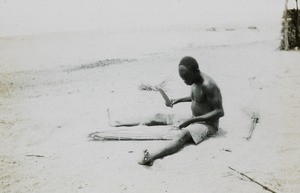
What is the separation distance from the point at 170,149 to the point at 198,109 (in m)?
0.85

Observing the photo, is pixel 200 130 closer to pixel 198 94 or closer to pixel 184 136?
pixel 184 136

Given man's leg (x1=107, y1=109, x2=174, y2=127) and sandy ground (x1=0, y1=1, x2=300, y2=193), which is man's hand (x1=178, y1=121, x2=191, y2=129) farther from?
man's leg (x1=107, y1=109, x2=174, y2=127)

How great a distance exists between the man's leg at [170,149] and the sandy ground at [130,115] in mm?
83

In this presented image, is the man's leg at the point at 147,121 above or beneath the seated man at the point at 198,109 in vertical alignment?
beneath

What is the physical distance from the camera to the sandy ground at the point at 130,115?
167 inches

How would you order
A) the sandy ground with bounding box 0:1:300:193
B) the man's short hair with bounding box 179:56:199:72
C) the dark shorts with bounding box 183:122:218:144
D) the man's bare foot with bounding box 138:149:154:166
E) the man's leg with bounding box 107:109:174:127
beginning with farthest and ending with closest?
the man's leg with bounding box 107:109:174:127
the dark shorts with bounding box 183:122:218:144
the man's short hair with bounding box 179:56:199:72
the man's bare foot with bounding box 138:149:154:166
the sandy ground with bounding box 0:1:300:193

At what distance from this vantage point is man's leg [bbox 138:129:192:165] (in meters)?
4.52

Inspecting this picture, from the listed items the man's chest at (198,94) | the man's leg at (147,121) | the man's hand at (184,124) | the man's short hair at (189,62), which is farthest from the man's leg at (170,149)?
the man's short hair at (189,62)

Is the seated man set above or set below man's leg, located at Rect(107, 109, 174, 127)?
above

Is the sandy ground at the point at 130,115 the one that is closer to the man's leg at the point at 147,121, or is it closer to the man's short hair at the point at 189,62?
the man's leg at the point at 147,121

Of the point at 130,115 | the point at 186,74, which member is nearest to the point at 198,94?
the point at 186,74

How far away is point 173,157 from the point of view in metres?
4.76

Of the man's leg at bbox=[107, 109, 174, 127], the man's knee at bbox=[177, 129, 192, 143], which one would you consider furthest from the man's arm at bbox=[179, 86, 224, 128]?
the man's leg at bbox=[107, 109, 174, 127]

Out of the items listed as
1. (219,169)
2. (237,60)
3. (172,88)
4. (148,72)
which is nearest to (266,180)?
(219,169)
